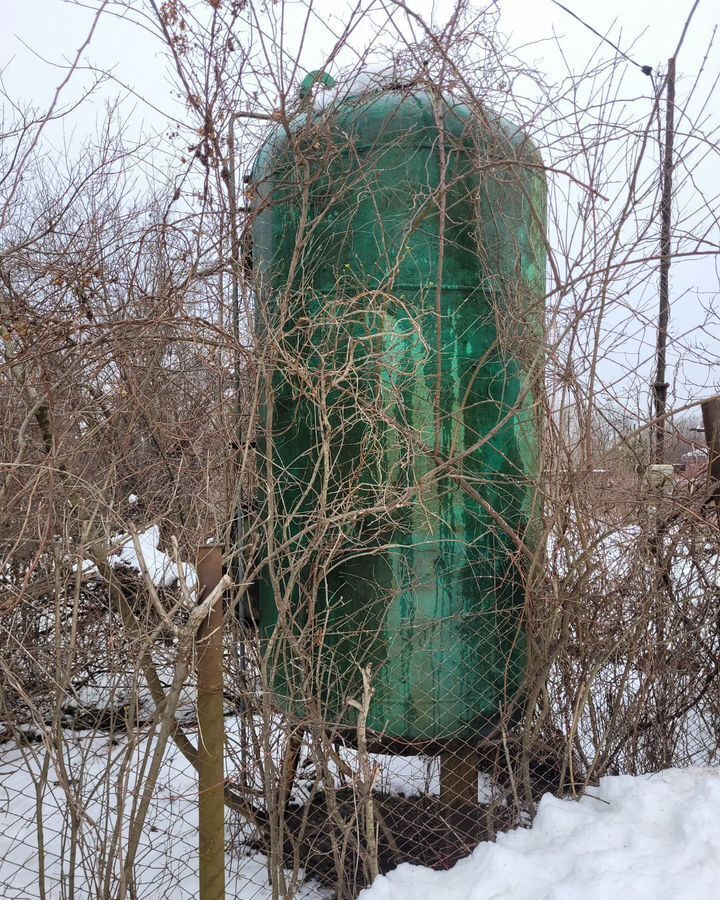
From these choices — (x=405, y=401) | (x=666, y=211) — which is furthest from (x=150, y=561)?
(x=666, y=211)

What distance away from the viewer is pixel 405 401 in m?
3.14

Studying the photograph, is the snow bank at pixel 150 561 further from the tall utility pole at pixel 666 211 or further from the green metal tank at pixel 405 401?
the tall utility pole at pixel 666 211

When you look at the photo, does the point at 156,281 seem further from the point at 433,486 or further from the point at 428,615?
the point at 428,615

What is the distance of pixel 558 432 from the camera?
3377 millimetres

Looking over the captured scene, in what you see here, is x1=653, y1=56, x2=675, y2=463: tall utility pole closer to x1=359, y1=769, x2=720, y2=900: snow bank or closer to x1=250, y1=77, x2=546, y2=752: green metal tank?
x1=250, y1=77, x2=546, y2=752: green metal tank

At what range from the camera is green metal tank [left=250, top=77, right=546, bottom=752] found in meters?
3.13

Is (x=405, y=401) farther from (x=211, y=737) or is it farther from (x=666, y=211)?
(x=666, y=211)

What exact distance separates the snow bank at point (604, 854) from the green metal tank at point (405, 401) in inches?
20.4

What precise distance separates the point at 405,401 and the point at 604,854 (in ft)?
6.54

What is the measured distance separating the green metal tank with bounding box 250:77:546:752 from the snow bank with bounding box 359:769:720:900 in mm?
517

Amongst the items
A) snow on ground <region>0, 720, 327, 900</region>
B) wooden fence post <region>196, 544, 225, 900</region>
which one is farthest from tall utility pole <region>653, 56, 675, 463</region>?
snow on ground <region>0, 720, 327, 900</region>

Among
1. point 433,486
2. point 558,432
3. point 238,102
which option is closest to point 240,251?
point 238,102

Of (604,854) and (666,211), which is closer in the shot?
(604,854)

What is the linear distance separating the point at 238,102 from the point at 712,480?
9.75 feet
